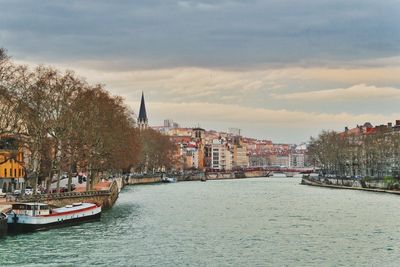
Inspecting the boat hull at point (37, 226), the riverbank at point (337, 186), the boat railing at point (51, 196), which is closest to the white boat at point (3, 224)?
the boat hull at point (37, 226)

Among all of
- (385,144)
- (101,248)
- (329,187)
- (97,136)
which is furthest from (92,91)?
(385,144)

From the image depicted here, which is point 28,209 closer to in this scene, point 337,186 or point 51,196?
point 51,196

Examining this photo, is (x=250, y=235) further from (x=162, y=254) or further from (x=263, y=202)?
(x=263, y=202)

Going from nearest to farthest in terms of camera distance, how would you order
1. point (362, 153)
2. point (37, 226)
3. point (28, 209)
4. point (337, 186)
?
point (28, 209) < point (37, 226) < point (337, 186) < point (362, 153)

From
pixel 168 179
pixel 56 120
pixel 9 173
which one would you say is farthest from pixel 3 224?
pixel 168 179

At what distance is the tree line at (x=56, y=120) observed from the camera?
6247 cm

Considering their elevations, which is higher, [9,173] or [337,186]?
[9,173]

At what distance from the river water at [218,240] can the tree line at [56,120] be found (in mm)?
8602

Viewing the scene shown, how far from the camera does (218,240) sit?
46.2 metres

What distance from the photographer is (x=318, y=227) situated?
5444cm

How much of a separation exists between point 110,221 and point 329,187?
81549 millimetres

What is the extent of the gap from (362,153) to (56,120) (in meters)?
99.0

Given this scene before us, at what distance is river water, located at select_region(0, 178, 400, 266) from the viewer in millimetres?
38406

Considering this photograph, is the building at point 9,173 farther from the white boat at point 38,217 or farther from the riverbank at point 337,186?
the riverbank at point 337,186
